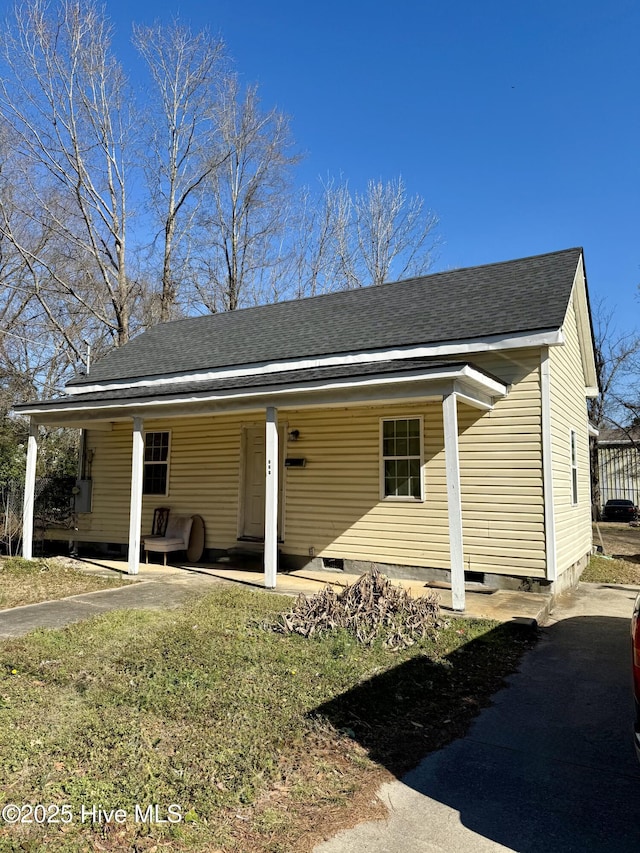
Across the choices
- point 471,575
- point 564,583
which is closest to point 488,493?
point 471,575

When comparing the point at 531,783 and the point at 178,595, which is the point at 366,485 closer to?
the point at 178,595

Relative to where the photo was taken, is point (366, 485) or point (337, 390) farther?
point (366, 485)

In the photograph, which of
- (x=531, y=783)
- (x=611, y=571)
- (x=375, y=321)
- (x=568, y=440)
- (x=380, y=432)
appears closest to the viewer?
(x=531, y=783)

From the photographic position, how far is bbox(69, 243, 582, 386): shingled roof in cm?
877

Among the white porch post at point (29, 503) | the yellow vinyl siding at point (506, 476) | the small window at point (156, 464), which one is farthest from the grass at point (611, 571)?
the white porch post at point (29, 503)

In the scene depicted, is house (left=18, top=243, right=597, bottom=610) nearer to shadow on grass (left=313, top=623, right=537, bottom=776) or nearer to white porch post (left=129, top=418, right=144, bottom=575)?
white porch post (left=129, top=418, right=144, bottom=575)

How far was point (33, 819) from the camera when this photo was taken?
253 centimetres

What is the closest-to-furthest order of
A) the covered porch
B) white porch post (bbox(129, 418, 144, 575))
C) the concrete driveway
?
the concrete driveway → the covered porch → white porch post (bbox(129, 418, 144, 575))

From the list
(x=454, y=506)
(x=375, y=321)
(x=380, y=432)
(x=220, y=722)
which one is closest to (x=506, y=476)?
(x=454, y=506)

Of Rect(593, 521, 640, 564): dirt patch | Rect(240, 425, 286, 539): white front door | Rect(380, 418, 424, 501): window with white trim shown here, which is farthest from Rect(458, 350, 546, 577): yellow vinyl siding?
Rect(593, 521, 640, 564): dirt patch

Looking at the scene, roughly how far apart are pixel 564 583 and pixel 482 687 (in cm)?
480

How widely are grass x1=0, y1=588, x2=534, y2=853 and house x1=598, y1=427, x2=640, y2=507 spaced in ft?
83.3

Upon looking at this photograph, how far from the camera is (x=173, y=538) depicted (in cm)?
1070

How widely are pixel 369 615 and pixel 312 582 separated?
322 cm
